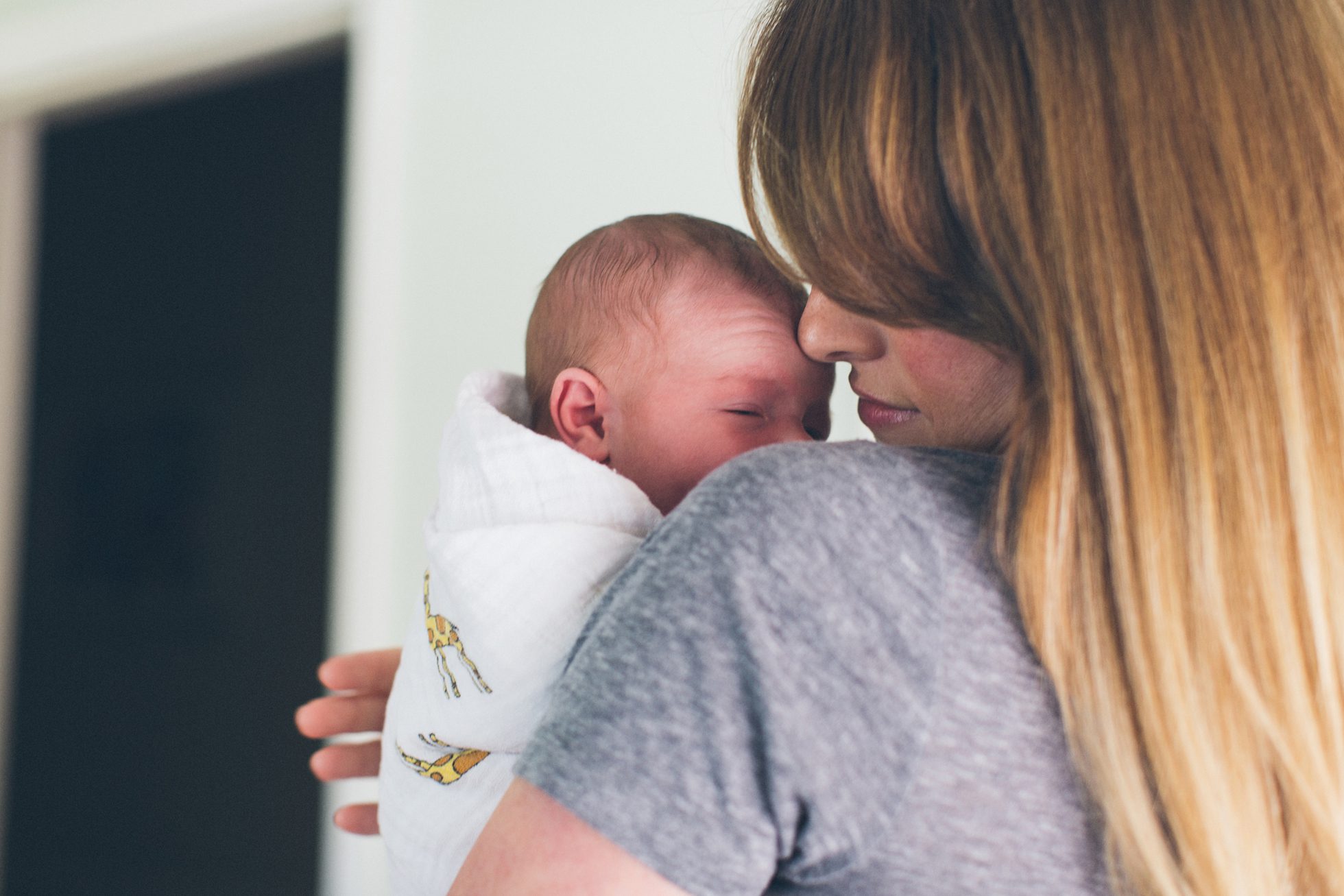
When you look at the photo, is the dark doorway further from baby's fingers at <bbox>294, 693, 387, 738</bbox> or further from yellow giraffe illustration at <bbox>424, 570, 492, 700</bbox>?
yellow giraffe illustration at <bbox>424, 570, 492, 700</bbox>

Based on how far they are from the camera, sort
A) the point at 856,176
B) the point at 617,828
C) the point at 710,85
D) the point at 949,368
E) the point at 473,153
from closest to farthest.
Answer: the point at 617,828, the point at 856,176, the point at 949,368, the point at 710,85, the point at 473,153

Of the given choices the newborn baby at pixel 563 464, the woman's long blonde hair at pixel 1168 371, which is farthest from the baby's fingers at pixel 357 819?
the woman's long blonde hair at pixel 1168 371

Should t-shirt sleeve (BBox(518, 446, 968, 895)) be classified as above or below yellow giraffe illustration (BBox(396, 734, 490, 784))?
above

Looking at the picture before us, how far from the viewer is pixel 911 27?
588mm

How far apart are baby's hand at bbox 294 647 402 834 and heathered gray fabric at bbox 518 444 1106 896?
0.71m

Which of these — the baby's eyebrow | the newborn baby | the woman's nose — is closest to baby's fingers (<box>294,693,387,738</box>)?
the newborn baby

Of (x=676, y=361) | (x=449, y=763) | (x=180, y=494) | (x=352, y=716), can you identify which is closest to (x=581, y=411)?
(x=676, y=361)

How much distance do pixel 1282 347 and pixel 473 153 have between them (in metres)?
1.56

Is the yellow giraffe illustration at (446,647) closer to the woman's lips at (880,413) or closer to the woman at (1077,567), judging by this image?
the woman at (1077,567)

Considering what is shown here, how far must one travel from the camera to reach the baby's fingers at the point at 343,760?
1.15 meters

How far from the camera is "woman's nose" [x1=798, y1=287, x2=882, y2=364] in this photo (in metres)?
0.74

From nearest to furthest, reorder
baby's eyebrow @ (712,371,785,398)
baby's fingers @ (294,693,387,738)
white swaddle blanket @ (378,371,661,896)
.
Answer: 1. white swaddle blanket @ (378,371,661,896)
2. baby's eyebrow @ (712,371,785,398)
3. baby's fingers @ (294,693,387,738)

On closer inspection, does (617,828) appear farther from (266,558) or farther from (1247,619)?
(266,558)

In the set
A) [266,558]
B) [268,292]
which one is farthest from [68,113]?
[266,558]
